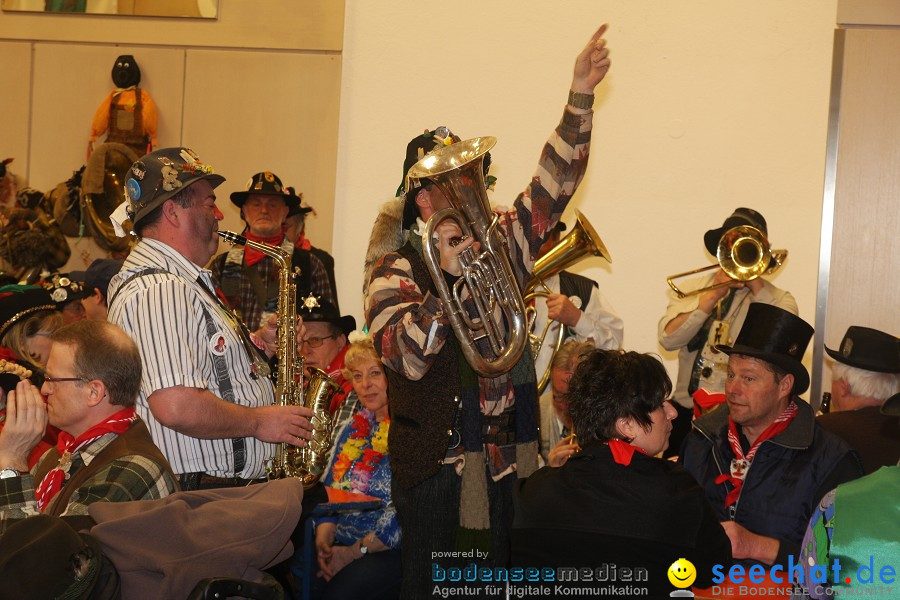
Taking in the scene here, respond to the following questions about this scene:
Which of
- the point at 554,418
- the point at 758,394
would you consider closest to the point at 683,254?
the point at 554,418

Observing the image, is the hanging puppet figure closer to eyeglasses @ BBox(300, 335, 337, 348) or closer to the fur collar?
eyeglasses @ BBox(300, 335, 337, 348)

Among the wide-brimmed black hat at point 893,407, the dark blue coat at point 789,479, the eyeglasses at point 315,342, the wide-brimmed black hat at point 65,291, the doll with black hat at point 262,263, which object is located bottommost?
the dark blue coat at point 789,479

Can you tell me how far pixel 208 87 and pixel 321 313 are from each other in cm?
276

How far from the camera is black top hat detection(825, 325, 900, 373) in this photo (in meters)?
4.11

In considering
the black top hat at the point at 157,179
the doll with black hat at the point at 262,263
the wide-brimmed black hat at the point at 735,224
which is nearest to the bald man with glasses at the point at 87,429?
the black top hat at the point at 157,179

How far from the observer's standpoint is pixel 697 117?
675 cm

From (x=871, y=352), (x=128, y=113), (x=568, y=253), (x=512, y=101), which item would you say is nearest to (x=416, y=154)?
(x=568, y=253)

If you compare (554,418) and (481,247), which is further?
(554,418)

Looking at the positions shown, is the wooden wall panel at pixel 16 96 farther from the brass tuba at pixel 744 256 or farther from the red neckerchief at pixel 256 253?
the brass tuba at pixel 744 256

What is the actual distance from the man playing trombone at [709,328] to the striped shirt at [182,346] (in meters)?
2.99

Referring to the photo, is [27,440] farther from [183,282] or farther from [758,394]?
[758,394]

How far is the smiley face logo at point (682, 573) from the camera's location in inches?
102

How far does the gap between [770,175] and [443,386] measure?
440cm

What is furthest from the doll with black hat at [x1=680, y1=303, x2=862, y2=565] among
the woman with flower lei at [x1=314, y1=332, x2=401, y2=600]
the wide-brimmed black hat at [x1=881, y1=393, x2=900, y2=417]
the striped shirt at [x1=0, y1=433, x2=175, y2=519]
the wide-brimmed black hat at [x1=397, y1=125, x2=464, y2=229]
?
the striped shirt at [x1=0, y1=433, x2=175, y2=519]
